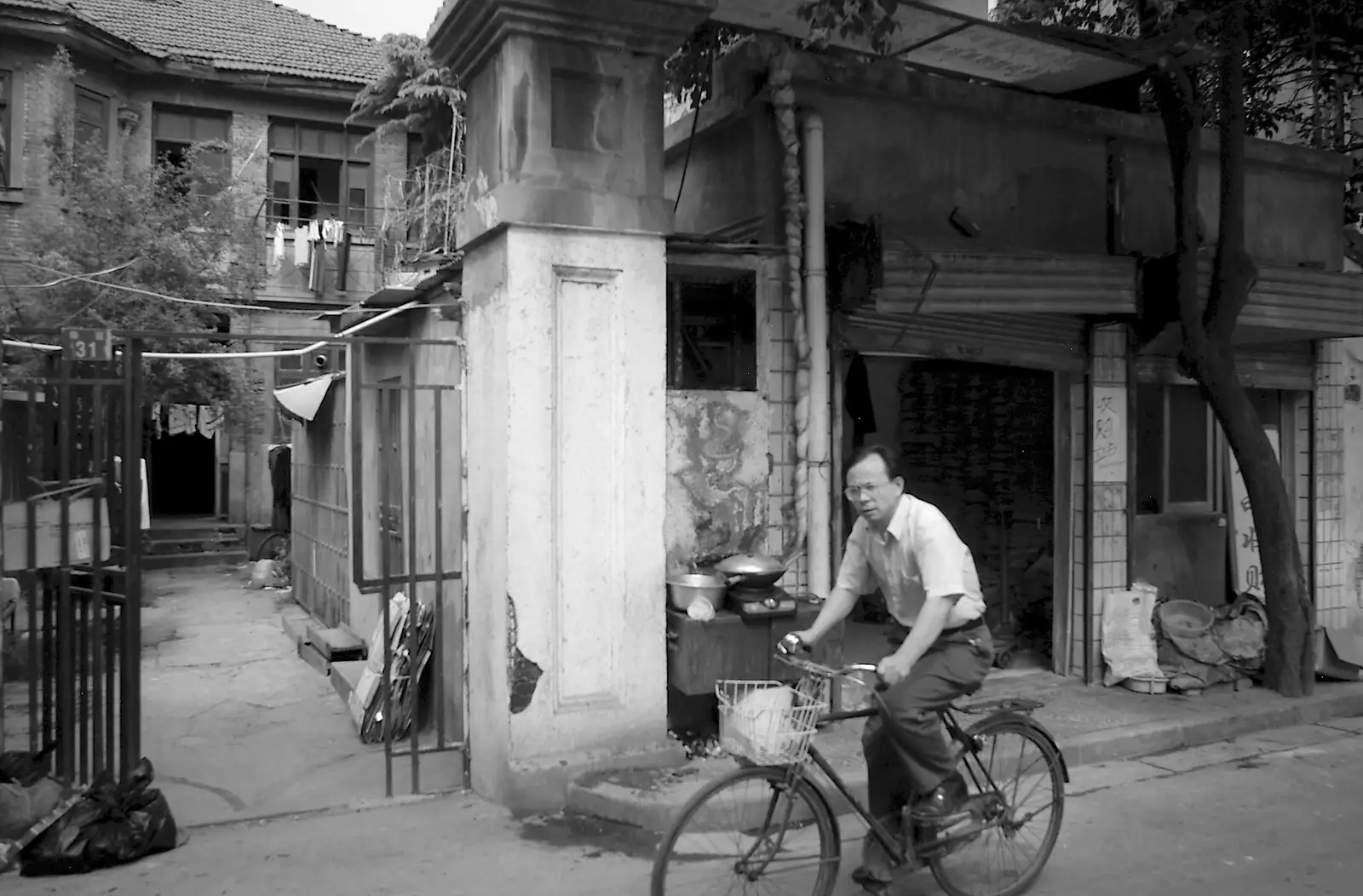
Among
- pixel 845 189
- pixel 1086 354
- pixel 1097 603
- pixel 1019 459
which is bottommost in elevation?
pixel 1097 603

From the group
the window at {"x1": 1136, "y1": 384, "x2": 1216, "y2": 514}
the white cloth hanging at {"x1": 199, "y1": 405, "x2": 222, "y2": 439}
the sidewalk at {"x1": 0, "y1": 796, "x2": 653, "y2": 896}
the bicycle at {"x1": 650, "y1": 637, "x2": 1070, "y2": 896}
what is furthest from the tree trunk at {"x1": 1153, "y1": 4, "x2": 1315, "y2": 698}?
the white cloth hanging at {"x1": 199, "y1": 405, "x2": 222, "y2": 439}

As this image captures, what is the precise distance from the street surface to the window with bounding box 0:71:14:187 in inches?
671

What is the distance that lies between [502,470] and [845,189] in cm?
352

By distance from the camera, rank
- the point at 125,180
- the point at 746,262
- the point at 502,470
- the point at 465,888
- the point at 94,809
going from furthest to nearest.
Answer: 1. the point at 125,180
2. the point at 746,262
3. the point at 502,470
4. the point at 94,809
5. the point at 465,888

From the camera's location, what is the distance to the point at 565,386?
234 inches

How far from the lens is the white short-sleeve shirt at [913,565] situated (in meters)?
4.20

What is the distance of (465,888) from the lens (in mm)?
4820

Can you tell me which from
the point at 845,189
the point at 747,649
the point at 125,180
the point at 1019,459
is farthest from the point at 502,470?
the point at 125,180

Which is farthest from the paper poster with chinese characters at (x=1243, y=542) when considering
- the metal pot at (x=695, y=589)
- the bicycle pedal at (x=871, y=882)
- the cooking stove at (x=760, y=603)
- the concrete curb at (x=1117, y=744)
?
the bicycle pedal at (x=871, y=882)

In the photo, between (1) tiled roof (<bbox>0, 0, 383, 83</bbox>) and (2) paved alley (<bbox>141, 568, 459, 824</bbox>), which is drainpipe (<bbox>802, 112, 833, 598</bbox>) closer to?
(2) paved alley (<bbox>141, 568, 459, 824</bbox>)

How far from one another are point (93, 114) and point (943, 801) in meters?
21.0

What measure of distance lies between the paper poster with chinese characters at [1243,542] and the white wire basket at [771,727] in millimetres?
6957

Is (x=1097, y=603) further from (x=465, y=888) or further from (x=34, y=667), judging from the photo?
(x=34, y=667)

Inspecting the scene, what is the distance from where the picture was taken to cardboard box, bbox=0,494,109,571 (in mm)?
5461
